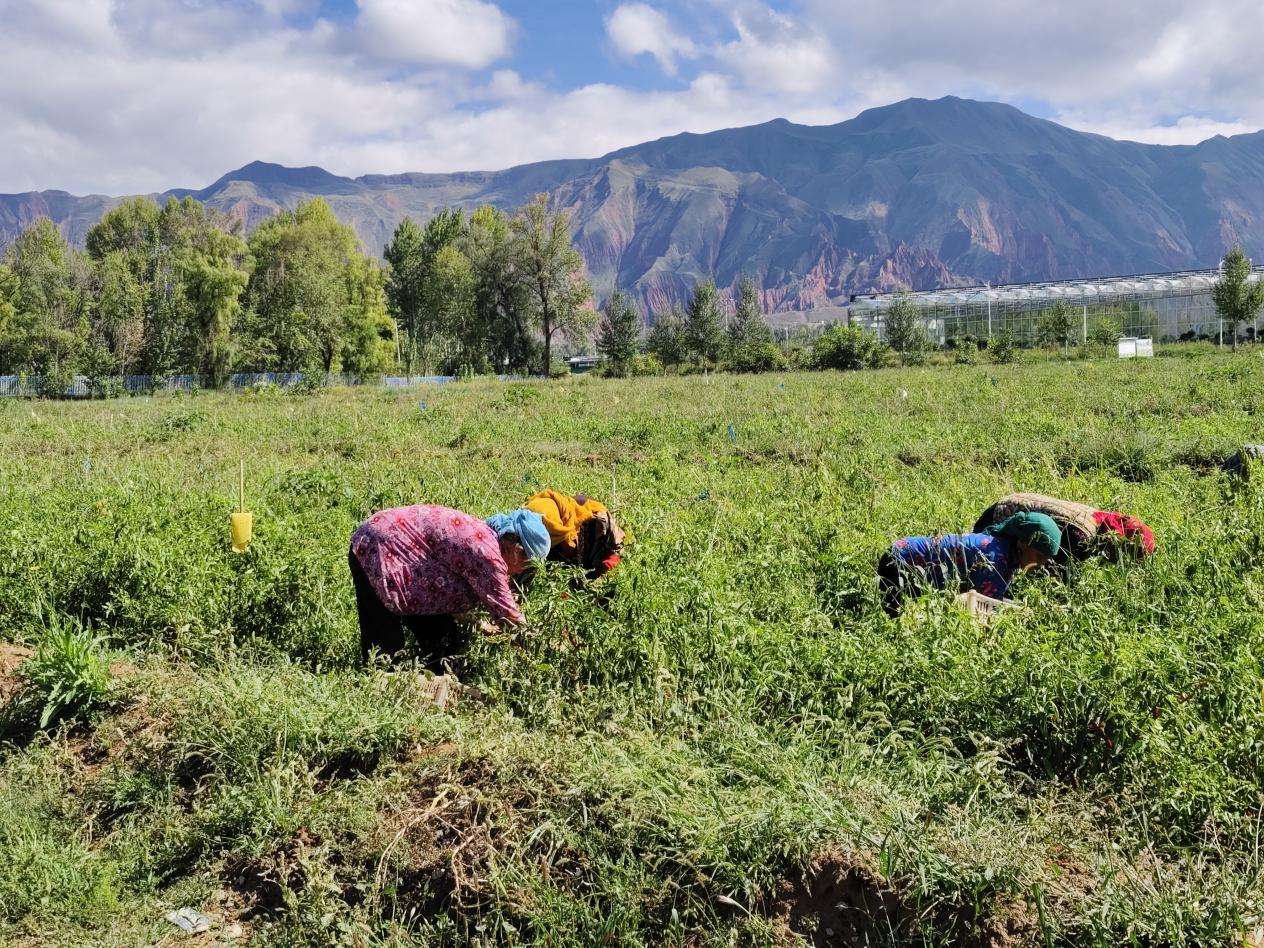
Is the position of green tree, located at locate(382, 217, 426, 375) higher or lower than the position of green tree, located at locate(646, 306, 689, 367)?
higher

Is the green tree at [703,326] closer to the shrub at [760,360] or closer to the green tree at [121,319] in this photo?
the shrub at [760,360]

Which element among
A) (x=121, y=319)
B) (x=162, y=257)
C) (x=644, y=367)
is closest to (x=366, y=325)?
(x=121, y=319)

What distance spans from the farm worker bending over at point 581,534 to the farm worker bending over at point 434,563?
0.16m

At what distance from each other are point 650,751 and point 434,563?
1571 millimetres

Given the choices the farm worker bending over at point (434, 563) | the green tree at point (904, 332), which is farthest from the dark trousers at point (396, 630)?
the green tree at point (904, 332)

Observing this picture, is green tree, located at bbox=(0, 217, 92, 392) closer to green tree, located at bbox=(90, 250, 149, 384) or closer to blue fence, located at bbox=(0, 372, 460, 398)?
green tree, located at bbox=(90, 250, 149, 384)

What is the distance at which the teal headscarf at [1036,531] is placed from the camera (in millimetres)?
5000

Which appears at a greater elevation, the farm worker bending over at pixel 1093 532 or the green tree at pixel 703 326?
the green tree at pixel 703 326

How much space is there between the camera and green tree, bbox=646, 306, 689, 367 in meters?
52.6

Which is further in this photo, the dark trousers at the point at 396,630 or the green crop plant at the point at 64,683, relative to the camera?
the dark trousers at the point at 396,630

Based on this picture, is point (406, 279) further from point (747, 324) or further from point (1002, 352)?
point (1002, 352)

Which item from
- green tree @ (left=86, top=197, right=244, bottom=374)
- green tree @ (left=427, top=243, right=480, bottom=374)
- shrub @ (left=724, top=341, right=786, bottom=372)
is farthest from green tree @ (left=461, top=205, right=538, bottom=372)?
shrub @ (left=724, top=341, right=786, bottom=372)

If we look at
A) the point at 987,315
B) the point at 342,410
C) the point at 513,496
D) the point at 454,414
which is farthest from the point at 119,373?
the point at 987,315

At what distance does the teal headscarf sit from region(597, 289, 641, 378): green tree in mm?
45977
